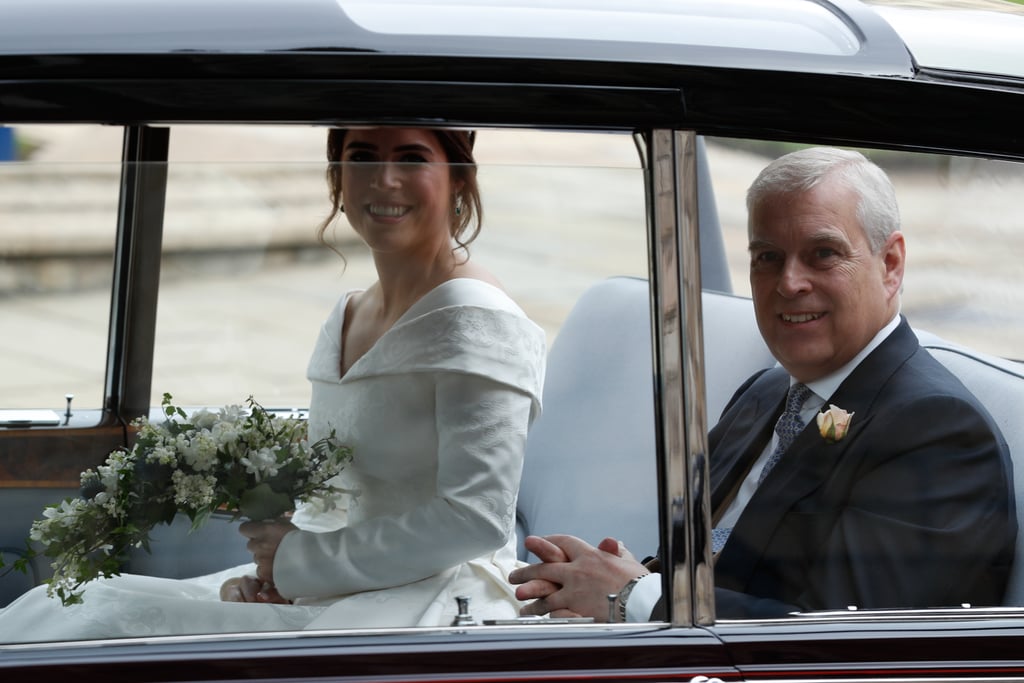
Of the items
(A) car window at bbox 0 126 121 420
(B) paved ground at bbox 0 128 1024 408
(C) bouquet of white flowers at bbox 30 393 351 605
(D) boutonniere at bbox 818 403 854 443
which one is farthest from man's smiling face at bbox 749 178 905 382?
(A) car window at bbox 0 126 121 420

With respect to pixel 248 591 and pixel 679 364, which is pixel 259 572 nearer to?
pixel 248 591

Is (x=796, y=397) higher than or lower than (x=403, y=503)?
higher

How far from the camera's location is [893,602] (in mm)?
1813

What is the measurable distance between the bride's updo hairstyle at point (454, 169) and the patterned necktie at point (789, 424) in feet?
2.05

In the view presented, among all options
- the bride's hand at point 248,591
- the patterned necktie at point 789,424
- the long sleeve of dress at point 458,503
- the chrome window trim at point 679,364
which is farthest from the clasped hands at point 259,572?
the patterned necktie at point 789,424

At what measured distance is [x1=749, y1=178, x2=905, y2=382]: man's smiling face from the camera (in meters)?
1.94

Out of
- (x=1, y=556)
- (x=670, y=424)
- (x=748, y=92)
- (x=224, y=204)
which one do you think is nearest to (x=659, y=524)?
(x=670, y=424)

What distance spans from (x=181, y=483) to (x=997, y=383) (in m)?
1.33

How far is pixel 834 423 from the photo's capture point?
1931mm

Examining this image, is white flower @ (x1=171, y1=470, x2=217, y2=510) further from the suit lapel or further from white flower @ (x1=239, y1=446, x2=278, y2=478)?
the suit lapel

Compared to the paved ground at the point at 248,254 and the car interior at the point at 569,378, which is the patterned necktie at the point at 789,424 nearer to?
the car interior at the point at 569,378

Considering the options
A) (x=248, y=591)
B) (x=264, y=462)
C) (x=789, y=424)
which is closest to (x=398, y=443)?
(x=264, y=462)

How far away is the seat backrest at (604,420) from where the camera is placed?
173 cm

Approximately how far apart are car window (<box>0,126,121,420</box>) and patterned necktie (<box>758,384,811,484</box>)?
3.47 feet
